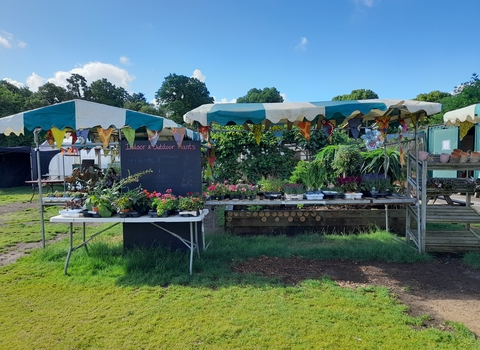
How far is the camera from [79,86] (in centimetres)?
4019

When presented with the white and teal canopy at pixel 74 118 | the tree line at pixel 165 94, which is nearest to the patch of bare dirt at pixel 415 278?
the white and teal canopy at pixel 74 118

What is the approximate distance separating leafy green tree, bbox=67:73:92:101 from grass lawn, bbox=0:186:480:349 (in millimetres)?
41430

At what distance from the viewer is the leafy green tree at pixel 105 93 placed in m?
39.7

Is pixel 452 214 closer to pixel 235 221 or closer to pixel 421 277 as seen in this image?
pixel 421 277

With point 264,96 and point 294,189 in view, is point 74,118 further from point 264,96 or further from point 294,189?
point 264,96

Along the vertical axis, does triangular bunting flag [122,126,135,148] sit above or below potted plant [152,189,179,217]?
above

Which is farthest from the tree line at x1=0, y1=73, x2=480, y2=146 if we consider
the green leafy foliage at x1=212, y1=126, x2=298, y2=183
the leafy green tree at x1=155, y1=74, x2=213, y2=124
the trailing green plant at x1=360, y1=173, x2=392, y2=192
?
the trailing green plant at x1=360, y1=173, x2=392, y2=192

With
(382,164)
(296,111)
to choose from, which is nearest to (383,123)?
(382,164)

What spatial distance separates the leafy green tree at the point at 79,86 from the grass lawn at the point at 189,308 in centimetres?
4143

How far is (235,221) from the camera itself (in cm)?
561

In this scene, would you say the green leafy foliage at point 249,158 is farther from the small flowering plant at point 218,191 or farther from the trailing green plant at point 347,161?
the small flowering plant at point 218,191

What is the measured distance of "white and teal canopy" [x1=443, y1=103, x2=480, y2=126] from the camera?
4044mm

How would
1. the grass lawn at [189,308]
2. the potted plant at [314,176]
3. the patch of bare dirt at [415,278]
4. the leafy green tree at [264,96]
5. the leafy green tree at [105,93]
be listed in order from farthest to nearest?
Answer: the leafy green tree at [264,96]
the leafy green tree at [105,93]
the potted plant at [314,176]
the patch of bare dirt at [415,278]
the grass lawn at [189,308]

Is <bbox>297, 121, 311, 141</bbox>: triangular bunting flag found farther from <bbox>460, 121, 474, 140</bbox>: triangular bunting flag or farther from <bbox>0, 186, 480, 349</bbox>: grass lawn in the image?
<bbox>460, 121, 474, 140</bbox>: triangular bunting flag
